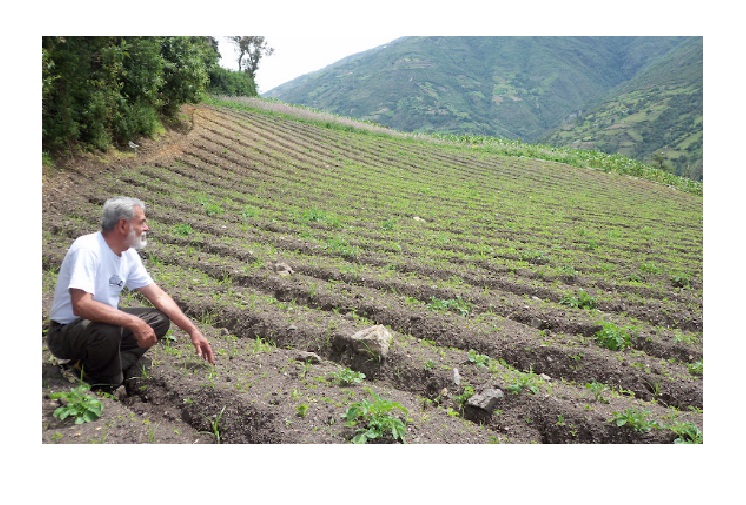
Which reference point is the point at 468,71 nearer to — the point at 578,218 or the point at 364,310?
the point at 578,218

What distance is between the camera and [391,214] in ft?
30.1

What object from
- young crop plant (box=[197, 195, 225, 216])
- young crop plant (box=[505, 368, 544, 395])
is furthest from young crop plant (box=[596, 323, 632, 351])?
young crop plant (box=[197, 195, 225, 216])

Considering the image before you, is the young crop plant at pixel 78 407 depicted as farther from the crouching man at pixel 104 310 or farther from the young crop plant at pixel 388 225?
the young crop plant at pixel 388 225

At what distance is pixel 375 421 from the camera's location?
2.91 metres

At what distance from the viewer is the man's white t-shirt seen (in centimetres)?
300

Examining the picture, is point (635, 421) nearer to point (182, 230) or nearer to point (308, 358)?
point (308, 358)

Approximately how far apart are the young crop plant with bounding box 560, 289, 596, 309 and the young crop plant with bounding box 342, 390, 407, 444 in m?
2.90

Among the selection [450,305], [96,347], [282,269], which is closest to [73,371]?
[96,347]

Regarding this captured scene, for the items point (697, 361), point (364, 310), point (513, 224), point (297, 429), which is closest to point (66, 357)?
point (297, 429)

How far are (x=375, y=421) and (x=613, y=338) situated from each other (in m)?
2.53

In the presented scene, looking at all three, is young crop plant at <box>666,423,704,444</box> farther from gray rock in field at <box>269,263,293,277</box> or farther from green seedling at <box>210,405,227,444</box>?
gray rock in field at <box>269,263,293,277</box>

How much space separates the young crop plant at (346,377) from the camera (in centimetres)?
348

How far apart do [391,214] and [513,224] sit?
2.23 metres

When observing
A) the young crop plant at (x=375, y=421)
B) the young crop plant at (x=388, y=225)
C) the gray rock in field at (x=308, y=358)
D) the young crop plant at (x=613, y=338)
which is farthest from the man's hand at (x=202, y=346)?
the young crop plant at (x=388, y=225)
